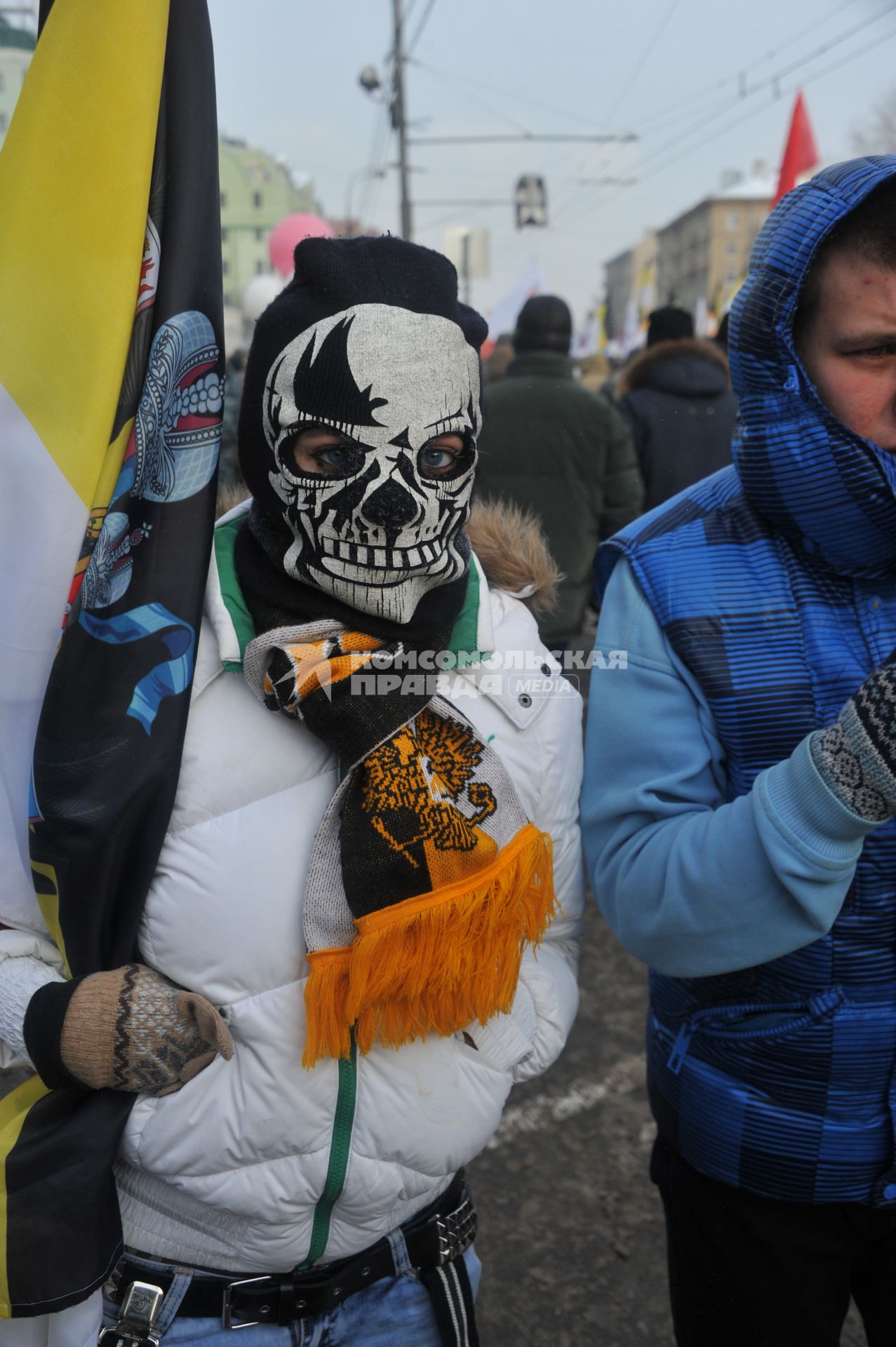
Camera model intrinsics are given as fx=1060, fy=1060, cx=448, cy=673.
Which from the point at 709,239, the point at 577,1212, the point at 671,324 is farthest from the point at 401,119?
the point at 709,239

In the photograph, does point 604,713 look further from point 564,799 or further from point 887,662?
point 887,662

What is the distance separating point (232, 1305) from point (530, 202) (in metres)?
17.2

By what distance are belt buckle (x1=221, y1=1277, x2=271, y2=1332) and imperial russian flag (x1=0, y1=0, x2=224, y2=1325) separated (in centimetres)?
18

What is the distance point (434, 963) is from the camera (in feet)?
4.44

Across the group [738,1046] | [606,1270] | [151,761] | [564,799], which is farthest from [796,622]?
[606,1270]

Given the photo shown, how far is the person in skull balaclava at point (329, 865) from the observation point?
4.42 ft

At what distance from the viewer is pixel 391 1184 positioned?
1.43m

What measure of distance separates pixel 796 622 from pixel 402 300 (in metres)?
0.67

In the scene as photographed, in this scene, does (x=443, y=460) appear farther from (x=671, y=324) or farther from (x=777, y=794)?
(x=671, y=324)

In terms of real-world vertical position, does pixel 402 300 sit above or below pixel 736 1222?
above

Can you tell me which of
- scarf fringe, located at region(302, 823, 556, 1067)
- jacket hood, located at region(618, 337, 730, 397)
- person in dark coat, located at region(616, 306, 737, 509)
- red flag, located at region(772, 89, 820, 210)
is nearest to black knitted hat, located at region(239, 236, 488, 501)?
scarf fringe, located at region(302, 823, 556, 1067)

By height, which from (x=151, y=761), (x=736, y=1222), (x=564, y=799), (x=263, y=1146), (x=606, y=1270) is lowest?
(x=606, y=1270)

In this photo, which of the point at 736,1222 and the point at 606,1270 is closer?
the point at 736,1222

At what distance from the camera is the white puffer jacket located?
136 cm
